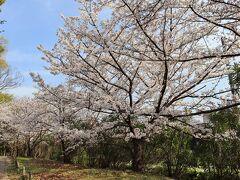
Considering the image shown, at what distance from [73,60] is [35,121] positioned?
6595 mm

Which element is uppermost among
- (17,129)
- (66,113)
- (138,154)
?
(17,129)

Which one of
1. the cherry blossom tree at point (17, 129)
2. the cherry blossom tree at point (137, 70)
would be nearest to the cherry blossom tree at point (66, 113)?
the cherry blossom tree at point (137, 70)

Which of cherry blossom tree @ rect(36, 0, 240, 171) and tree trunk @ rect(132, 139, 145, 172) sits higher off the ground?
cherry blossom tree @ rect(36, 0, 240, 171)

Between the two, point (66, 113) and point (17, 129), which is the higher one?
point (17, 129)

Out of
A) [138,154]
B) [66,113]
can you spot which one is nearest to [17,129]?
[66,113]

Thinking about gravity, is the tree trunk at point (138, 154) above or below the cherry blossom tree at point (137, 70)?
below

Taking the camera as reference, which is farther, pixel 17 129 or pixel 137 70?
pixel 17 129

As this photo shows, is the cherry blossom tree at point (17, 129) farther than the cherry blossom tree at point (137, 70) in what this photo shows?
Yes

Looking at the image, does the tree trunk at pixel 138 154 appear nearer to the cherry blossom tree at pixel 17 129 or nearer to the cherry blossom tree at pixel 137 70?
the cherry blossom tree at pixel 137 70

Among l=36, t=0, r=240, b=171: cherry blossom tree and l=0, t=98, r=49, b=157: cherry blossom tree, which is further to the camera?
l=0, t=98, r=49, b=157: cherry blossom tree

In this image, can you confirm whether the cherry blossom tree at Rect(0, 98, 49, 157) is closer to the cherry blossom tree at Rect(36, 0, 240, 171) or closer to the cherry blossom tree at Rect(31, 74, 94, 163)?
the cherry blossom tree at Rect(31, 74, 94, 163)

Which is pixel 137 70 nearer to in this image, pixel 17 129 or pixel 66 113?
pixel 66 113

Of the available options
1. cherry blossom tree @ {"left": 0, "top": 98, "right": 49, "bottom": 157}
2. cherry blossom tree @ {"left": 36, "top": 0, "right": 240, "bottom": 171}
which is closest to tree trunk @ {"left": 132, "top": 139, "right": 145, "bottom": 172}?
cherry blossom tree @ {"left": 36, "top": 0, "right": 240, "bottom": 171}

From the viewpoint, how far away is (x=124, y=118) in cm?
1143
